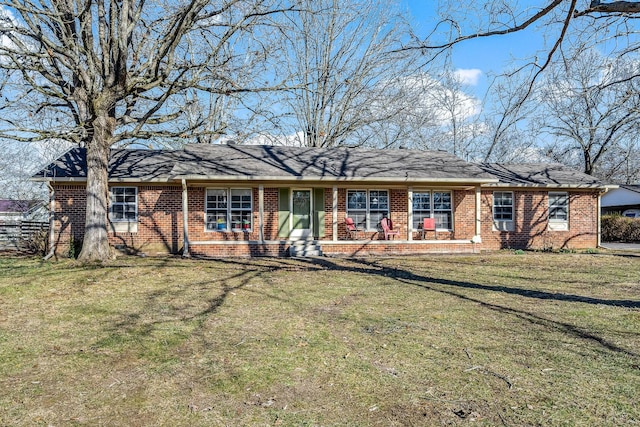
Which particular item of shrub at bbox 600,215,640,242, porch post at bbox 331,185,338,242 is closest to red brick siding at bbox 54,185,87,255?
porch post at bbox 331,185,338,242

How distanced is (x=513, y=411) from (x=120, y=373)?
344cm

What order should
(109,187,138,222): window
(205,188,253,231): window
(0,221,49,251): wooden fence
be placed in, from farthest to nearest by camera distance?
(0,221,49,251): wooden fence, (205,188,253,231): window, (109,187,138,222): window

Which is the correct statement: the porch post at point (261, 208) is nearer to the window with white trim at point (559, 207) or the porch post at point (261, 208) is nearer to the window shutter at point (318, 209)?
the window shutter at point (318, 209)

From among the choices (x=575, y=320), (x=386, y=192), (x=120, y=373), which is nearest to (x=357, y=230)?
(x=386, y=192)

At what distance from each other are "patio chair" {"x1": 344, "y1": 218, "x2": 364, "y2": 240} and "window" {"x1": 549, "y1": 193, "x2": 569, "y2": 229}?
8364 millimetres

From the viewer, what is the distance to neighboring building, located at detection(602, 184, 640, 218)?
87.6ft

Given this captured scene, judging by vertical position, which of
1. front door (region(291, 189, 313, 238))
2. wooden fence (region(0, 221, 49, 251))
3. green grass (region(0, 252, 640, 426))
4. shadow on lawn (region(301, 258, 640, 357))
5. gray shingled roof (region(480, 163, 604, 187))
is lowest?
shadow on lawn (region(301, 258, 640, 357))

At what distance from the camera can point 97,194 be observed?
434 inches

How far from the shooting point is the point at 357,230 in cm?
1508

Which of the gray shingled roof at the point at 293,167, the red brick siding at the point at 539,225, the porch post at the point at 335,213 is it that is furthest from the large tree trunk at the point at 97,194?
the red brick siding at the point at 539,225

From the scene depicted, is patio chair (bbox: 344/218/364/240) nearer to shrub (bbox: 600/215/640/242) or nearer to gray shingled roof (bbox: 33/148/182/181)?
gray shingled roof (bbox: 33/148/182/181)

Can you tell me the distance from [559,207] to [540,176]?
5.09 feet

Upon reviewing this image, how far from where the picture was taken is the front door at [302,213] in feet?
49.0

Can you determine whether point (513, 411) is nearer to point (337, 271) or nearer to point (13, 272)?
point (337, 271)
